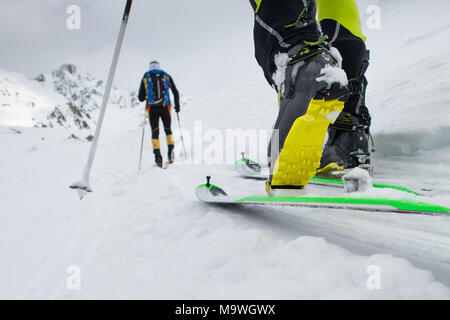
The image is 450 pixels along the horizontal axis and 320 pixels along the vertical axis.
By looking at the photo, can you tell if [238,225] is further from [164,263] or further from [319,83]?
[319,83]

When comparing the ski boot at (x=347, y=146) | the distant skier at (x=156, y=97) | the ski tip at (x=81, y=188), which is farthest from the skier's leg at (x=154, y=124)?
the ski boot at (x=347, y=146)

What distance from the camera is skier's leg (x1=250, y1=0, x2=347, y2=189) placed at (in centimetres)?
108

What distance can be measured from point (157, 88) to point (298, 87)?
3972 millimetres

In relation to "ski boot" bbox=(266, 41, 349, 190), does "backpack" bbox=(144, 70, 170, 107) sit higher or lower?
higher

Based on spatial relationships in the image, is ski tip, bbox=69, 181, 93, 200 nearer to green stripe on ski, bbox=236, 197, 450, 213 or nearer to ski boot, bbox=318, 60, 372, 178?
green stripe on ski, bbox=236, 197, 450, 213

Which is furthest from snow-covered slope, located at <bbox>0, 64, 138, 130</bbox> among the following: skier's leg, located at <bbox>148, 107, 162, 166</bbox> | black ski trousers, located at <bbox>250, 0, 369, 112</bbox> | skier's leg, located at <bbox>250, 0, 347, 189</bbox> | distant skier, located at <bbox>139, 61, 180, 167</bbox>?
skier's leg, located at <bbox>250, 0, 347, 189</bbox>

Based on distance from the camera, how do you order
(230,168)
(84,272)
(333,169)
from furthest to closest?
(230,168), (333,169), (84,272)

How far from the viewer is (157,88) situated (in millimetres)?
4547

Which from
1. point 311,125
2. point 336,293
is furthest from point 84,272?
point 311,125

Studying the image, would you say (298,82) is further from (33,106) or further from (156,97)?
(33,106)

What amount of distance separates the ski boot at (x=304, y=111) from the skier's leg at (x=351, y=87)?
0.51m

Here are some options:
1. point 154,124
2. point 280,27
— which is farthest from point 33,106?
point 280,27
